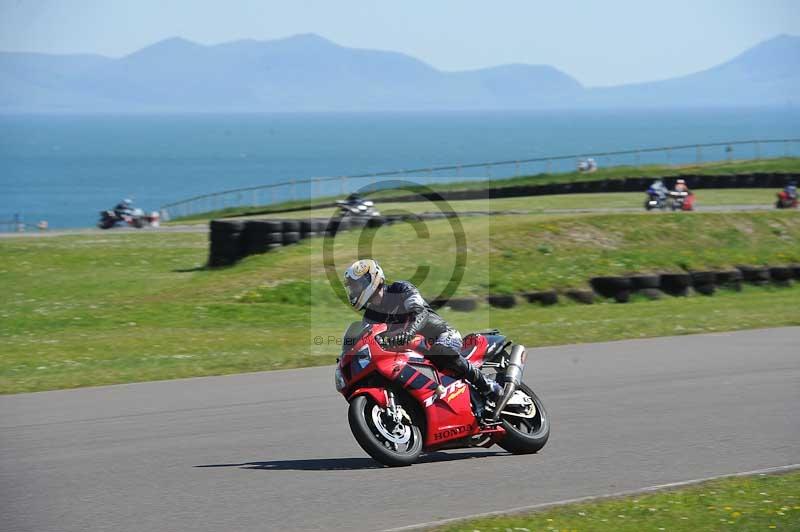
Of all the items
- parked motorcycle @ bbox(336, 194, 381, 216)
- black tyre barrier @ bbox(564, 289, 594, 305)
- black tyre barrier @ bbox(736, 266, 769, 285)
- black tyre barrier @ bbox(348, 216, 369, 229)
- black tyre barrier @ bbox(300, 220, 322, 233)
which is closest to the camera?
black tyre barrier @ bbox(564, 289, 594, 305)

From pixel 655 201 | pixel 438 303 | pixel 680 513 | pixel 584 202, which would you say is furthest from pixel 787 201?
pixel 680 513

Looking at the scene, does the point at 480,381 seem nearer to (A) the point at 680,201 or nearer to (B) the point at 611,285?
(B) the point at 611,285

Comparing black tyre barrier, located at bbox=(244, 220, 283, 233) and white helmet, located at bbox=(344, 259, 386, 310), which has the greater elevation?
white helmet, located at bbox=(344, 259, 386, 310)

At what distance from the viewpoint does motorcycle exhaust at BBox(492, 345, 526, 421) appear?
869 centimetres

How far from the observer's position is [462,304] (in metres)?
18.7

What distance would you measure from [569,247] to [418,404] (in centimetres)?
1521

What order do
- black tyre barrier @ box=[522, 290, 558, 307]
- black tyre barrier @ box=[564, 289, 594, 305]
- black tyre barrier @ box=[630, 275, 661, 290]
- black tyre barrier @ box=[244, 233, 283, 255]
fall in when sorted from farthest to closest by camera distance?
black tyre barrier @ box=[244, 233, 283, 255] < black tyre barrier @ box=[630, 275, 661, 290] < black tyre barrier @ box=[564, 289, 594, 305] < black tyre barrier @ box=[522, 290, 558, 307]

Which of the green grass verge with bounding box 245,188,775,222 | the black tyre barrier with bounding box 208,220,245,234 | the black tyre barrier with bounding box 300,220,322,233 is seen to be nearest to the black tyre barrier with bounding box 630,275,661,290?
the black tyre barrier with bounding box 300,220,322,233

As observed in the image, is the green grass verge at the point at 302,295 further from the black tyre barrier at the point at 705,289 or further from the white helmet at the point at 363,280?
the white helmet at the point at 363,280

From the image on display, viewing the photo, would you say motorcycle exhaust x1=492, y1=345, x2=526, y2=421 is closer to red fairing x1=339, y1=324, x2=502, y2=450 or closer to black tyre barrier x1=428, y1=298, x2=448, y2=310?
red fairing x1=339, y1=324, x2=502, y2=450

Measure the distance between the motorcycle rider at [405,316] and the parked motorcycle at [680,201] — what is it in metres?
29.8

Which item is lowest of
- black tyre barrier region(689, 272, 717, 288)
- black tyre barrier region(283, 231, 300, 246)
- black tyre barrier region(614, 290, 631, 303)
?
black tyre barrier region(614, 290, 631, 303)

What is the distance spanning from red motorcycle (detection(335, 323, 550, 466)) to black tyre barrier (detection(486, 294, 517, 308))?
1054cm

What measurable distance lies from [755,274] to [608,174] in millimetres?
31854
